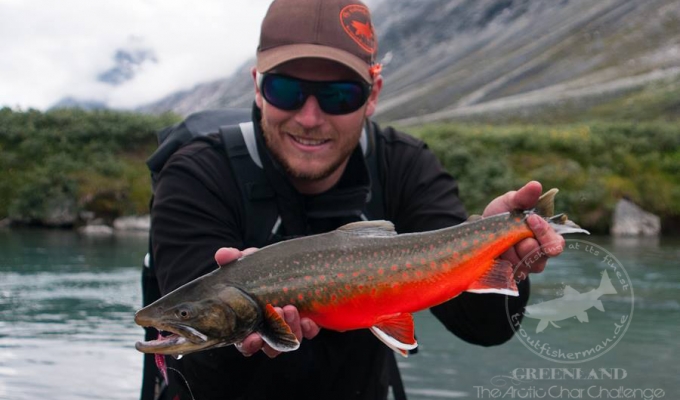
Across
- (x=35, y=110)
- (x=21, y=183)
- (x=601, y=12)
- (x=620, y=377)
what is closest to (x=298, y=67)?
(x=620, y=377)

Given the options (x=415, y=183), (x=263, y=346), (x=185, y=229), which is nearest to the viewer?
(x=263, y=346)

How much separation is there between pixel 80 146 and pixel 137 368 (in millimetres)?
40398

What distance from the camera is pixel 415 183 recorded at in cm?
460

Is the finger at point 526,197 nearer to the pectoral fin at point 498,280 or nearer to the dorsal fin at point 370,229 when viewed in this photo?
the pectoral fin at point 498,280

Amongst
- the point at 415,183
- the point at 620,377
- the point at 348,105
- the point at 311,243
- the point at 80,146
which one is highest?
the point at 80,146

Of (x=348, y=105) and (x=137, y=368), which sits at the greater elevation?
(x=348, y=105)

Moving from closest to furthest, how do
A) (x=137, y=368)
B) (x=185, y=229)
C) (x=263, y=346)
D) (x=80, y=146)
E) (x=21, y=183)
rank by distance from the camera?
(x=263, y=346) < (x=185, y=229) < (x=137, y=368) < (x=21, y=183) < (x=80, y=146)

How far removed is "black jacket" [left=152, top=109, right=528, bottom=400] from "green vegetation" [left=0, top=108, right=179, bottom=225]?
37.4 m

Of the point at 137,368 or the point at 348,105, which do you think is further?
the point at 137,368

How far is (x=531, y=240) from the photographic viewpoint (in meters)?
3.60

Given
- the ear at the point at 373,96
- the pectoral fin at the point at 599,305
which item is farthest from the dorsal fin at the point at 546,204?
the pectoral fin at the point at 599,305

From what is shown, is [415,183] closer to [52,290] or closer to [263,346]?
[263,346]

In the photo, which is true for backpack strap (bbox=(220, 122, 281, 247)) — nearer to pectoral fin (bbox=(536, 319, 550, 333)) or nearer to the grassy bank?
pectoral fin (bbox=(536, 319, 550, 333))

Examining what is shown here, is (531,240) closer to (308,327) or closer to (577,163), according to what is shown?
(308,327)
